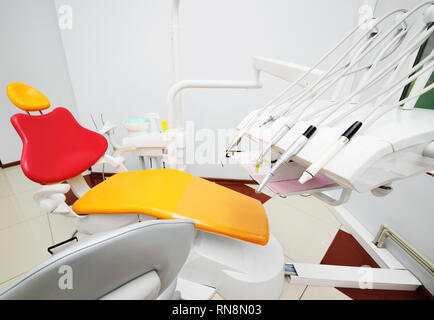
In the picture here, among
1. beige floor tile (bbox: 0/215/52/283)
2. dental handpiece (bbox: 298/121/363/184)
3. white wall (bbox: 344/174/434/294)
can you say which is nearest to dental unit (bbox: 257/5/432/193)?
dental handpiece (bbox: 298/121/363/184)

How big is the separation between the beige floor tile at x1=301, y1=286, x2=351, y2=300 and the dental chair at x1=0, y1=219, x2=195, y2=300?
0.88 m

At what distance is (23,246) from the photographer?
118cm

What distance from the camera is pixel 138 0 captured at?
1.54 metres

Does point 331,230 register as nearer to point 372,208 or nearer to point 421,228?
point 372,208

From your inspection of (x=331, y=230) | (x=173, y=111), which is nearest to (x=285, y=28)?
(x=173, y=111)

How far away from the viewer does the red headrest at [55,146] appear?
0.84 m

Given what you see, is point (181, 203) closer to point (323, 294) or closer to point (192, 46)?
point (323, 294)

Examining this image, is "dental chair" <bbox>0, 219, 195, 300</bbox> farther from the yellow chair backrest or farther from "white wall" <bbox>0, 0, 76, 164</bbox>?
"white wall" <bbox>0, 0, 76, 164</bbox>

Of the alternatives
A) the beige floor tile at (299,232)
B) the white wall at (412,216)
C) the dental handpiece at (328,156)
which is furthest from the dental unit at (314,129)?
the beige floor tile at (299,232)

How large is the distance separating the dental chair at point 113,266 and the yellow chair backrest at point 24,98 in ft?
3.30

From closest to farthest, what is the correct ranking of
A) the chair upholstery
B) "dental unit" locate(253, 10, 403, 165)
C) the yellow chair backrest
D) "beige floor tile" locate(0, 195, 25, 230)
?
"dental unit" locate(253, 10, 403, 165)
the chair upholstery
the yellow chair backrest
"beige floor tile" locate(0, 195, 25, 230)

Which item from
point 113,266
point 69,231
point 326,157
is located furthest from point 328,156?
point 69,231

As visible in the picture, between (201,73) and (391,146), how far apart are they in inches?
64.4

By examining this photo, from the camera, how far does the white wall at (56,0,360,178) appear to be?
4.77ft
